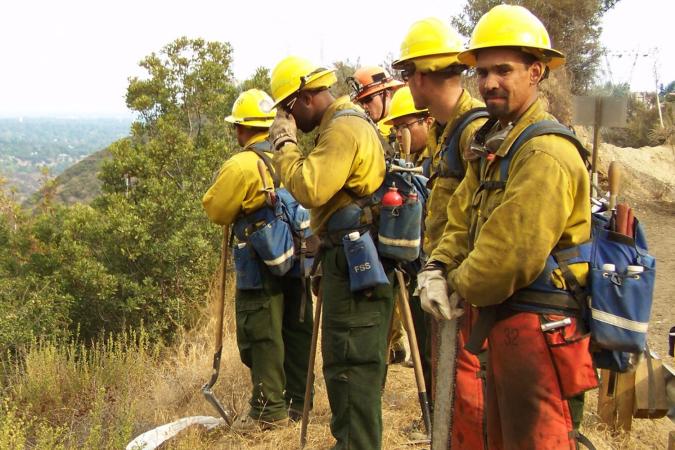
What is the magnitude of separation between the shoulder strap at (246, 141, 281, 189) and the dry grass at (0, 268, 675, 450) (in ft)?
5.33

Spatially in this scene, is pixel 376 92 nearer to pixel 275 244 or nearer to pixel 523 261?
pixel 275 244

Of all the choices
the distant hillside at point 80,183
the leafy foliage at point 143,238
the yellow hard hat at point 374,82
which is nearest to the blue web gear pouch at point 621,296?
the yellow hard hat at point 374,82

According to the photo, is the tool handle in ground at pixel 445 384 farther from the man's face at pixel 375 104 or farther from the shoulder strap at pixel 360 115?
the man's face at pixel 375 104

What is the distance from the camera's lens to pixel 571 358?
2576 mm

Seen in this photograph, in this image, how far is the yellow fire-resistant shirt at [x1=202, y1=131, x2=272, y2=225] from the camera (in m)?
4.61

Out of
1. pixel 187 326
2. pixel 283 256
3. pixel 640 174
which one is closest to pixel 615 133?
pixel 640 174

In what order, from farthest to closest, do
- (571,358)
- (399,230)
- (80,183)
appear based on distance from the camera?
(80,183)
(399,230)
(571,358)

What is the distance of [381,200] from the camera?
12.8 feet

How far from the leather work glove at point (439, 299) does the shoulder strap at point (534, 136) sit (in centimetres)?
46

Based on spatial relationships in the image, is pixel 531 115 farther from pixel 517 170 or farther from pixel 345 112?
pixel 345 112

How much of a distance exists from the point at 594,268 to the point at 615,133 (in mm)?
25411

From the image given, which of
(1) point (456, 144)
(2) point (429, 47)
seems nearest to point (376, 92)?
(2) point (429, 47)

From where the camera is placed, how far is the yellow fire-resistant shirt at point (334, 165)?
3.56 metres

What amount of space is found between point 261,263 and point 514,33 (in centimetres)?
255
